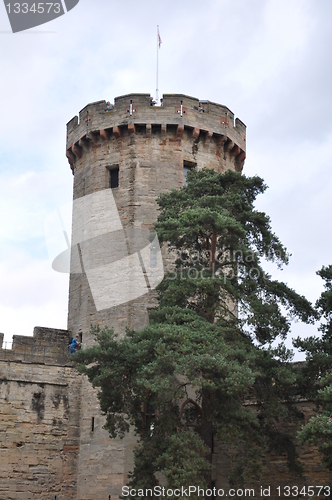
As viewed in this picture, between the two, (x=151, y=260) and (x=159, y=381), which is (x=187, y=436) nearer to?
(x=159, y=381)

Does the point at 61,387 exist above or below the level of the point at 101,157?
below

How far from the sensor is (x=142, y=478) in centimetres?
1609

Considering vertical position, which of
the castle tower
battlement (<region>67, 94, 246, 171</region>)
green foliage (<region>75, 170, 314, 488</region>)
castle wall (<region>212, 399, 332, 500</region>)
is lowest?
castle wall (<region>212, 399, 332, 500</region>)

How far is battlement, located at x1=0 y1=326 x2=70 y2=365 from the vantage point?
853 inches

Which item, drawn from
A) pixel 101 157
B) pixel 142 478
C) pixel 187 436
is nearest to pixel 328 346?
pixel 187 436

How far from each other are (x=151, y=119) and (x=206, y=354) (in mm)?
10374

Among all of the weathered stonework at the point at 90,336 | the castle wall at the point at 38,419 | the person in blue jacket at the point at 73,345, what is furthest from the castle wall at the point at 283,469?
the person in blue jacket at the point at 73,345

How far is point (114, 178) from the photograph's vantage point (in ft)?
77.6

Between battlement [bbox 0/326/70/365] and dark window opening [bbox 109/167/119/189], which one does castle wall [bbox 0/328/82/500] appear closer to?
battlement [bbox 0/326/70/365]

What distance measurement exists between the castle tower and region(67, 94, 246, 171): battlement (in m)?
0.03

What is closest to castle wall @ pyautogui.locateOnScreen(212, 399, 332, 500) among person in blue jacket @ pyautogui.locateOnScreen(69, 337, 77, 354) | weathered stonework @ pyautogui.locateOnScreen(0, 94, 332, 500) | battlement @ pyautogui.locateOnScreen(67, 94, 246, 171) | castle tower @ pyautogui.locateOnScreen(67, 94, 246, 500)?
weathered stonework @ pyautogui.locateOnScreen(0, 94, 332, 500)

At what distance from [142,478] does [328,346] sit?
533 centimetres

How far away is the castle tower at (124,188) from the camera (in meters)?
21.9

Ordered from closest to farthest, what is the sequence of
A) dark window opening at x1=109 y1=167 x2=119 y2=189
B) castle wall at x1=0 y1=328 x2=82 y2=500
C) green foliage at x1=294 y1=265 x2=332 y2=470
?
green foliage at x1=294 y1=265 x2=332 y2=470 < castle wall at x1=0 y1=328 x2=82 y2=500 < dark window opening at x1=109 y1=167 x2=119 y2=189
